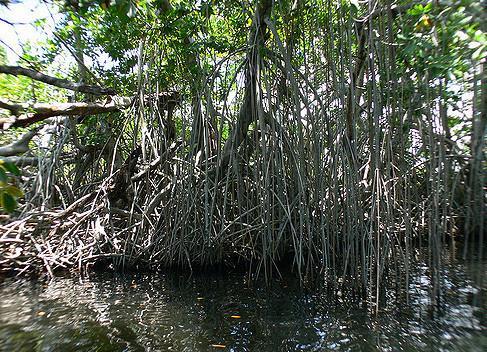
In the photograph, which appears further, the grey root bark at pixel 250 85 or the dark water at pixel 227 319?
the grey root bark at pixel 250 85

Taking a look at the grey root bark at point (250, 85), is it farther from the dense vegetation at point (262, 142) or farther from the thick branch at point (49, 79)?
the thick branch at point (49, 79)

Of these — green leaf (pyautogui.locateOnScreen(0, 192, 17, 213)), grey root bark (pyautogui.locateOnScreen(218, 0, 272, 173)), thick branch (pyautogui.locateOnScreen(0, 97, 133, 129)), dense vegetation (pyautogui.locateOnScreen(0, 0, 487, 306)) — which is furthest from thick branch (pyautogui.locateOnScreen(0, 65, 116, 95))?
green leaf (pyautogui.locateOnScreen(0, 192, 17, 213))

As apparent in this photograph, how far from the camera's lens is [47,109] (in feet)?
11.7

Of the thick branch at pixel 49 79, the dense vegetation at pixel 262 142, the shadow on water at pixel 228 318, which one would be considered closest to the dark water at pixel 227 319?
the shadow on water at pixel 228 318

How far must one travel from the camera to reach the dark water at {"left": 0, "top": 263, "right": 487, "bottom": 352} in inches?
91.0

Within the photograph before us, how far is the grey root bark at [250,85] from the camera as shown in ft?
11.3

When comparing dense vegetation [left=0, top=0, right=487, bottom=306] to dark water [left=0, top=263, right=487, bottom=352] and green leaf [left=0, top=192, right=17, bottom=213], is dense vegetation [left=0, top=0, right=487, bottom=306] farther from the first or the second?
green leaf [left=0, top=192, right=17, bottom=213]

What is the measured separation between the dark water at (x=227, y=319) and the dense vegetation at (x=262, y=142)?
13.1 inches

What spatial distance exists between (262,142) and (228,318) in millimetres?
1345

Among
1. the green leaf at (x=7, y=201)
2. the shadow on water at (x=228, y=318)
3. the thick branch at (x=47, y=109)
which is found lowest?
the shadow on water at (x=228, y=318)

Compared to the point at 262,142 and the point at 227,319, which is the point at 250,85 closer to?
the point at 262,142

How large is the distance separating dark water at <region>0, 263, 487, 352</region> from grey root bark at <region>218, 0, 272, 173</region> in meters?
1.28

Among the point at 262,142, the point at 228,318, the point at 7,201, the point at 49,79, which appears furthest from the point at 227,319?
the point at 49,79

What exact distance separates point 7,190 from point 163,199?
3.17 metres
